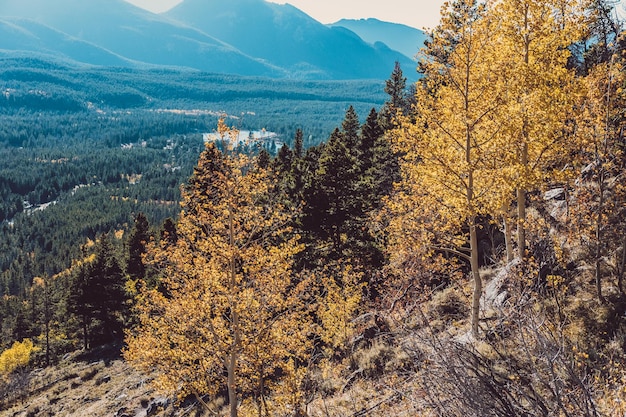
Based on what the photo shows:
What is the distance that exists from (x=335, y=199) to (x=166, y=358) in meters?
14.7

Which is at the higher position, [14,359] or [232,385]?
[232,385]

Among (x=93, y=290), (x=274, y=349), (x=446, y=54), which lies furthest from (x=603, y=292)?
(x=93, y=290)

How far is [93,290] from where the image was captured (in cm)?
4728

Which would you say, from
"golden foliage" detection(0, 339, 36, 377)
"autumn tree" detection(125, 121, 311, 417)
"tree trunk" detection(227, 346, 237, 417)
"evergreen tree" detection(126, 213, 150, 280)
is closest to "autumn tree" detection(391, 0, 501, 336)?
"autumn tree" detection(125, 121, 311, 417)

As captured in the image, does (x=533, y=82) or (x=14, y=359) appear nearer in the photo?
(x=533, y=82)

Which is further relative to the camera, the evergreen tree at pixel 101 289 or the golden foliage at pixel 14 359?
the golden foliage at pixel 14 359

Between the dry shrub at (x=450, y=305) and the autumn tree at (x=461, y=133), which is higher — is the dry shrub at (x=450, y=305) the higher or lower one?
the lower one

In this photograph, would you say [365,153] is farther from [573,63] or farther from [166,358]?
[166,358]

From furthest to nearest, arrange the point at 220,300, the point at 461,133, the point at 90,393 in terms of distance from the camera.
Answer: the point at 90,393, the point at 220,300, the point at 461,133

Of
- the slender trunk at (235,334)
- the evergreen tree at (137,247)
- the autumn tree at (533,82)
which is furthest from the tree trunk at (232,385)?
the evergreen tree at (137,247)

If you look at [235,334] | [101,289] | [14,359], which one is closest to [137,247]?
[101,289]

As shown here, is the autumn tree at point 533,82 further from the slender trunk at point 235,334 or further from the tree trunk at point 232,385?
the tree trunk at point 232,385

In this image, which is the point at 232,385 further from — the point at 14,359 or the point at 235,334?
Result: the point at 14,359

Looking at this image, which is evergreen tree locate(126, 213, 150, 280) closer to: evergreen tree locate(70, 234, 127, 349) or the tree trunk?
evergreen tree locate(70, 234, 127, 349)
